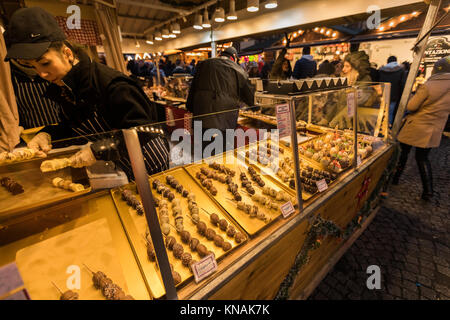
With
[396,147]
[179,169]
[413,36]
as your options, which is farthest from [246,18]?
[179,169]

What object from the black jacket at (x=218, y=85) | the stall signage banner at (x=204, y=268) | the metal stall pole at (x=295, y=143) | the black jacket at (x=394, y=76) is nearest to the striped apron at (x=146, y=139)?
the stall signage banner at (x=204, y=268)

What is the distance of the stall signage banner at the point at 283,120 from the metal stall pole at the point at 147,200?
104cm

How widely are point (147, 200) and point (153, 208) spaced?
0.19 feet

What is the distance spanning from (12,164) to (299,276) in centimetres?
245

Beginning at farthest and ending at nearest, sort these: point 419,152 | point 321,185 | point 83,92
→ point 419,152 < point 321,185 < point 83,92

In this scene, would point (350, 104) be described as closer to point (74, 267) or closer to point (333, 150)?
point (333, 150)

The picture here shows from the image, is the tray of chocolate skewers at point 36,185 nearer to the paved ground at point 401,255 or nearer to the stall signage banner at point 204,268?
the stall signage banner at point 204,268

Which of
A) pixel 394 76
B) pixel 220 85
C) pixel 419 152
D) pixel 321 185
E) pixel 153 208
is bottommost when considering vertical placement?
pixel 419 152

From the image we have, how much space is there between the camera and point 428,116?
11.2 ft

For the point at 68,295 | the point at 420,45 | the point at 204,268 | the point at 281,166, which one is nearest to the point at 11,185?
the point at 68,295

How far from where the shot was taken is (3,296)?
1.99 feet

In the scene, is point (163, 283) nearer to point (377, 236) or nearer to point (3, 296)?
point (3, 296)

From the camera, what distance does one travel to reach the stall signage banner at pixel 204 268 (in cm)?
121

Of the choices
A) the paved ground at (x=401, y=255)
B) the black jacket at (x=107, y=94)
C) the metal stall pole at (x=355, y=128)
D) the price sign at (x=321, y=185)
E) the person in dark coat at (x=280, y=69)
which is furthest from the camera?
the person in dark coat at (x=280, y=69)
